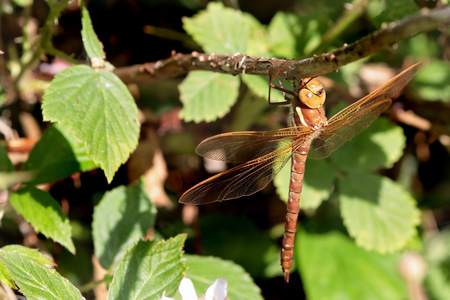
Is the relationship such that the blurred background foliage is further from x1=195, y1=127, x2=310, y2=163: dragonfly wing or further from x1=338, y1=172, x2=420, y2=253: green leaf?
x1=195, y1=127, x2=310, y2=163: dragonfly wing

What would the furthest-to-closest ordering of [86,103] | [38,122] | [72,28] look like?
[72,28], [38,122], [86,103]

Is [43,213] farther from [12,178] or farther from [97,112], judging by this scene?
[97,112]

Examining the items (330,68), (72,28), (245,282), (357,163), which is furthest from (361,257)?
(72,28)

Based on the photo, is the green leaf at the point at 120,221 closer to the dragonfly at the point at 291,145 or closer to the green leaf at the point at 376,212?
the dragonfly at the point at 291,145

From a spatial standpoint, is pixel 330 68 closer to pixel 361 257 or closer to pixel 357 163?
pixel 357 163

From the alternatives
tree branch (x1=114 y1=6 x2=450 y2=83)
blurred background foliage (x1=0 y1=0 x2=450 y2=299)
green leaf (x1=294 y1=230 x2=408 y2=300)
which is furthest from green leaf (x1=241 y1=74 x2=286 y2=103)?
green leaf (x1=294 y1=230 x2=408 y2=300)
